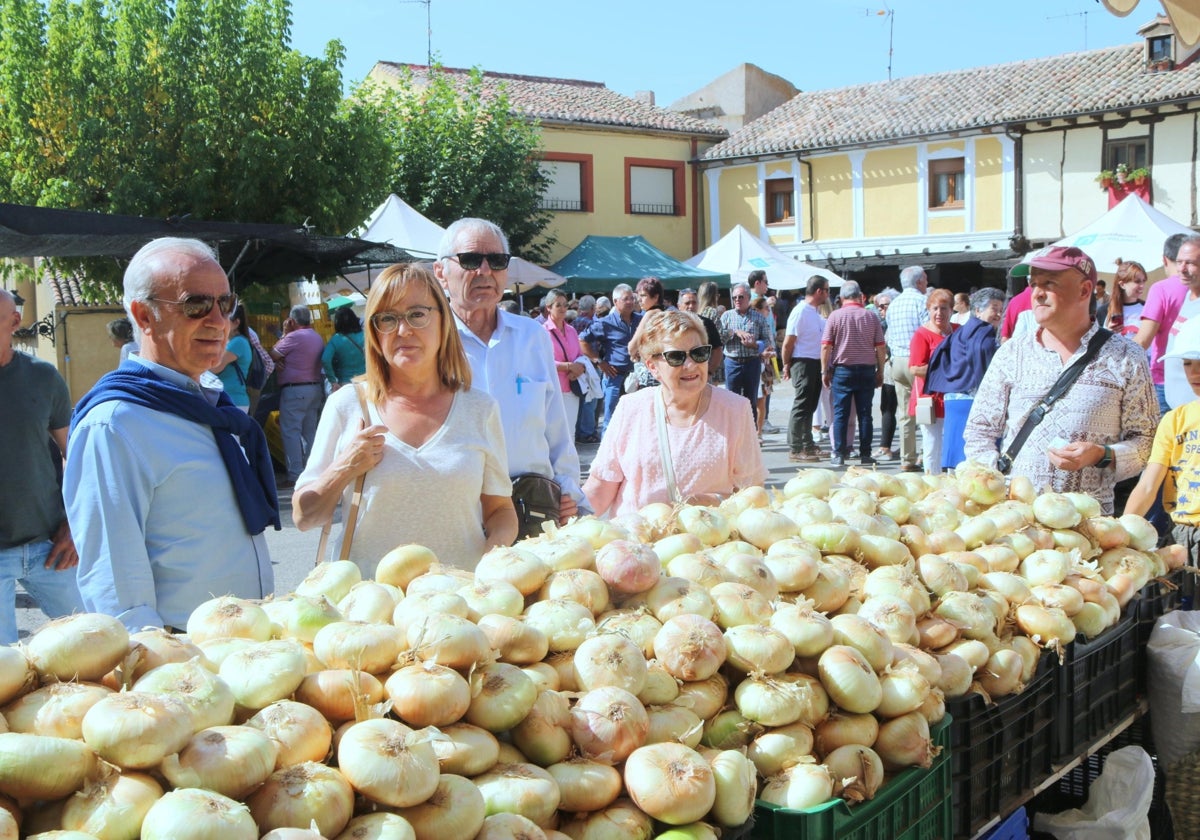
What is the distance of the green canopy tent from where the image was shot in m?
26.8

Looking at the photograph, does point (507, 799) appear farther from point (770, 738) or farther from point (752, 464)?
point (752, 464)

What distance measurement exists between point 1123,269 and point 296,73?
39.2ft

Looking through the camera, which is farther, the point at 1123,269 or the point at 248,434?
the point at 1123,269

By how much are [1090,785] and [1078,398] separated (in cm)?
137

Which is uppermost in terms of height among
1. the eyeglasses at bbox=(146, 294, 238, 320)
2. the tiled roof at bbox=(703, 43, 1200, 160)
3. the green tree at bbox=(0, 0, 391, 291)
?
the tiled roof at bbox=(703, 43, 1200, 160)

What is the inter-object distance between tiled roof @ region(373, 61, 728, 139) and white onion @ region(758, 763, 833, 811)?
97.8 feet

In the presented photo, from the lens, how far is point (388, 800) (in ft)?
5.01

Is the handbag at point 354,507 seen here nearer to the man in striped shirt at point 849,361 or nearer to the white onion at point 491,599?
the white onion at point 491,599

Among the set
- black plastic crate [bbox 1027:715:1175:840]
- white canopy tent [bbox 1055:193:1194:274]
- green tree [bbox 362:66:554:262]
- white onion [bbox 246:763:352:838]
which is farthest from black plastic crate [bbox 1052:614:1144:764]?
green tree [bbox 362:66:554:262]

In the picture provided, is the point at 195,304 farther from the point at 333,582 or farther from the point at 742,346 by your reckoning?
the point at 742,346

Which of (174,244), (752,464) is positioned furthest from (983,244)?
(174,244)

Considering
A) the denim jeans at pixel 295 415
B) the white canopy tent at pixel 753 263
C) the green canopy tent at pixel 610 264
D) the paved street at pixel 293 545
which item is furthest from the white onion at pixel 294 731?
the green canopy tent at pixel 610 264

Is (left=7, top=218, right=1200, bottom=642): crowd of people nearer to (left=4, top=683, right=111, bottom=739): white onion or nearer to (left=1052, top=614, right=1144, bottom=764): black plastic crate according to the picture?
(left=1052, top=614, right=1144, bottom=764): black plastic crate

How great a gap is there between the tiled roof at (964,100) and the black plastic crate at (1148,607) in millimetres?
25362
